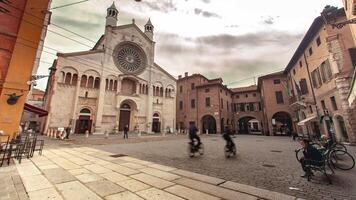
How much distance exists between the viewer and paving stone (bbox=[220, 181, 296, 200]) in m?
3.17

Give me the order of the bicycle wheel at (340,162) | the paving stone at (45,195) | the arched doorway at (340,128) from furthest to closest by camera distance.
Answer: the arched doorway at (340,128), the bicycle wheel at (340,162), the paving stone at (45,195)

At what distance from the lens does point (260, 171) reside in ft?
16.9

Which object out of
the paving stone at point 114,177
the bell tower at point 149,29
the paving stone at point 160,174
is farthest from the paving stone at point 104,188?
the bell tower at point 149,29

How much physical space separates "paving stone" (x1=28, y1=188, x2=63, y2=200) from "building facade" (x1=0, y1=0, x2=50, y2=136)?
348 inches

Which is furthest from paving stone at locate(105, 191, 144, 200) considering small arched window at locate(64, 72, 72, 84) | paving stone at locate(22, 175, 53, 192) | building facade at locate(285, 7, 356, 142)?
small arched window at locate(64, 72, 72, 84)

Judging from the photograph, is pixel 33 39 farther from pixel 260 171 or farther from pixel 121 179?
pixel 260 171

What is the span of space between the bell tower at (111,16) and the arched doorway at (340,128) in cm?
3317

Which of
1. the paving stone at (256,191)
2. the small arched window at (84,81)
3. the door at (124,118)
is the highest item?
the small arched window at (84,81)

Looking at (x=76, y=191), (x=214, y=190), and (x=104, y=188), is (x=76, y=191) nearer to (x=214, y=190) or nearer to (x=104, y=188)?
(x=104, y=188)

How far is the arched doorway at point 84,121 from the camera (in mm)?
22159

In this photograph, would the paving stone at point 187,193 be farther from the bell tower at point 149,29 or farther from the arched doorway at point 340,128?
the bell tower at point 149,29

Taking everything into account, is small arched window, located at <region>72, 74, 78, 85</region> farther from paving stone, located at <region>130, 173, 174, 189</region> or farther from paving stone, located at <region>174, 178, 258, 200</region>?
paving stone, located at <region>174, 178, 258, 200</region>

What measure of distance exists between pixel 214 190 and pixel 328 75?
15.6 metres

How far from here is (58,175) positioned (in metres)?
4.38
